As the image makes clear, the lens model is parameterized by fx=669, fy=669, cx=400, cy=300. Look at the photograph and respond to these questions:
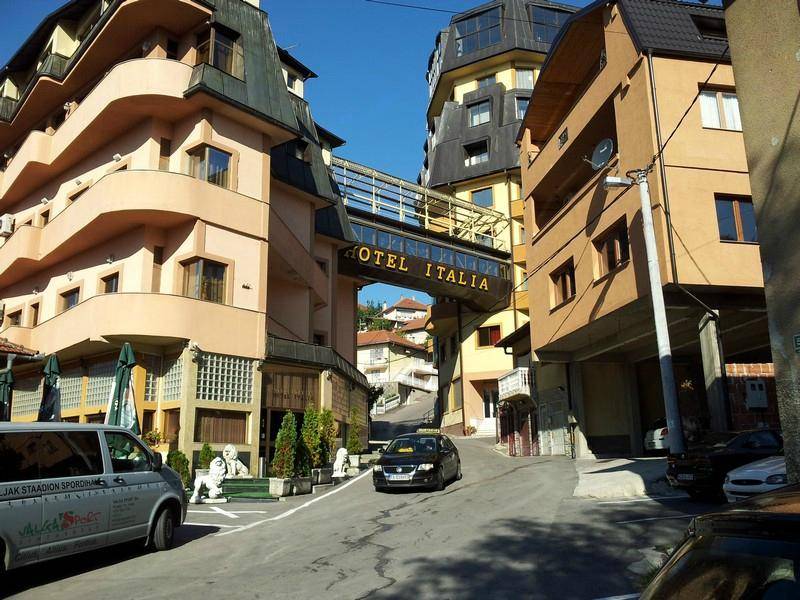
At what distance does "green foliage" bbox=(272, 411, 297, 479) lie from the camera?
1789cm

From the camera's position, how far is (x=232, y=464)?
1953cm

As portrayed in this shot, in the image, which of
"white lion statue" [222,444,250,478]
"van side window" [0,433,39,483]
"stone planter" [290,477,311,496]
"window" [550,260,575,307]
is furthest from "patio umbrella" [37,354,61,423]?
"window" [550,260,575,307]

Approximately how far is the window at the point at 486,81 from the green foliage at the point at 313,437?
121ft

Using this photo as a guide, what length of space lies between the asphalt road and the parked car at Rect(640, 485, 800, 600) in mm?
4238

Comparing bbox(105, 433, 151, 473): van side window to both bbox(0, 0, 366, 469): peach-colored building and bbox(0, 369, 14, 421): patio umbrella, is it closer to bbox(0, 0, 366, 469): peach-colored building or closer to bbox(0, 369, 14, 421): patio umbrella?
bbox(0, 369, 14, 421): patio umbrella

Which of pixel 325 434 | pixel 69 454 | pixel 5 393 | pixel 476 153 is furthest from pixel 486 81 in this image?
pixel 69 454

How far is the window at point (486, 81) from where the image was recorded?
166 ft

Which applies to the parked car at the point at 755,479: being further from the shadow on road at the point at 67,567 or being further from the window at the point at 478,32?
the window at the point at 478,32

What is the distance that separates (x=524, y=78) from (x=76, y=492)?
47765 millimetres

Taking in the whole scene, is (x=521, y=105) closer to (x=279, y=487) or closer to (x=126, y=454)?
(x=279, y=487)

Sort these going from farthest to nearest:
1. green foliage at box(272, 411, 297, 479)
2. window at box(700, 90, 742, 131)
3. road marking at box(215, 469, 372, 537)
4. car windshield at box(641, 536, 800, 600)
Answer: green foliage at box(272, 411, 297, 479) → window at box(700, 90, 742, 131) → road marking at box(215, 469, 372, 537) → car windshield at box(641, 536, 800, 600)

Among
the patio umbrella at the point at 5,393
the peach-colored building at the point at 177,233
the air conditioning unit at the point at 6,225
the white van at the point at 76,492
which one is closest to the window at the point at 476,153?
the peach-colored building at the point at 177,233

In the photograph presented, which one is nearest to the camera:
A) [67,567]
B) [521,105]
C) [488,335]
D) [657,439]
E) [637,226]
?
[67,567]

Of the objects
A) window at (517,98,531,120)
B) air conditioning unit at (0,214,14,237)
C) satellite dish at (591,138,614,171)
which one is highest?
window at (517,98,531,120)
